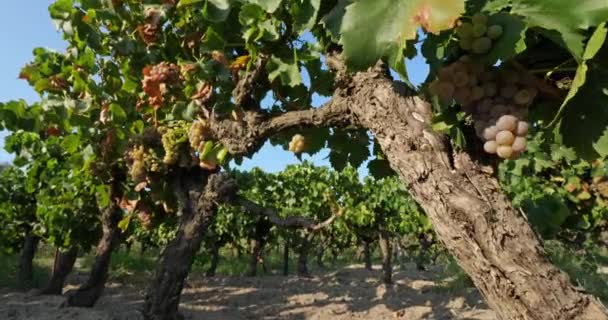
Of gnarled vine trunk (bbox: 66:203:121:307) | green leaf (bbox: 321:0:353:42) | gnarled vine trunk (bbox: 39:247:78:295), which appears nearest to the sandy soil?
gnarled vine trunk (bbox: 66:203:121:307)

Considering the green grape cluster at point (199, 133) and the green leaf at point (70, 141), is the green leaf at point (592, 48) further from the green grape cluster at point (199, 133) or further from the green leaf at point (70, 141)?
the green leaf at point (70, 141)

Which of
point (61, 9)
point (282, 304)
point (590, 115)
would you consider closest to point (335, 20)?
point (590, 115)

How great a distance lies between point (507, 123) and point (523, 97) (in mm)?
120

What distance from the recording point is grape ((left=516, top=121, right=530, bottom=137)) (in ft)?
5.06

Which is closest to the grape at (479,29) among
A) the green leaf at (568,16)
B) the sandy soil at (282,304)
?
the green leaf at (568,16)

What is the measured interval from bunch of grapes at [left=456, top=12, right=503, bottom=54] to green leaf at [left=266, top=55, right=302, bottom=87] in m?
1.54

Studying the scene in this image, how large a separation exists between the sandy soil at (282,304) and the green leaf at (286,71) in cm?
580

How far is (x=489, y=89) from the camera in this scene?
1.63 meters

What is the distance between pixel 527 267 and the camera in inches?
63.2

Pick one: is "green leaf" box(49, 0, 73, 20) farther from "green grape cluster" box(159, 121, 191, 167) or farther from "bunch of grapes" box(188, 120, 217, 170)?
"green grape cluster" box(159, 121, 191, 167)

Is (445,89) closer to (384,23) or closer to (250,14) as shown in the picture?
(384,23)

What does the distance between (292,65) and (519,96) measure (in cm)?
164

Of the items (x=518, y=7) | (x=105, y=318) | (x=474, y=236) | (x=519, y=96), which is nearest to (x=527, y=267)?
(x=474, y=236)

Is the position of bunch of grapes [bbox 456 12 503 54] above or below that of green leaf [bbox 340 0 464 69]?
above
